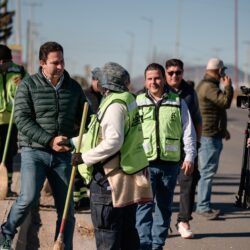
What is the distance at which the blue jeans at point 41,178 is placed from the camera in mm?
5961

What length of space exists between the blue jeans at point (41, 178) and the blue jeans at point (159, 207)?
78cm

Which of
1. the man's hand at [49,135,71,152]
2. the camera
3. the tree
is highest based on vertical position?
the tree

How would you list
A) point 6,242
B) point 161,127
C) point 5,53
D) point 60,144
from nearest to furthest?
point 60,144, point 6,242, point 161,127, point 5,53

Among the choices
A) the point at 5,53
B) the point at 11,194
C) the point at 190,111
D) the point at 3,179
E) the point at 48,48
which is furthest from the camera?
the point at 11,194

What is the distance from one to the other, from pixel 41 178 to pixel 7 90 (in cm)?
379

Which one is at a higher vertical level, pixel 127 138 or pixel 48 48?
pixel 48 48

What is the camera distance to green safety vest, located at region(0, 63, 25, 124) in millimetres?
9508

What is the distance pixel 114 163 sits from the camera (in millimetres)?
5137

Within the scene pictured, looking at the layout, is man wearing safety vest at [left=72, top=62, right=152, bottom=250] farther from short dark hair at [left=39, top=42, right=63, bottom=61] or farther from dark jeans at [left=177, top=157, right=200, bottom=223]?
dark jeans at [left=177, top=157, right=200, bottom=223]

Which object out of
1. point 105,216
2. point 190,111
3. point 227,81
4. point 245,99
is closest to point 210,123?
point 227,81

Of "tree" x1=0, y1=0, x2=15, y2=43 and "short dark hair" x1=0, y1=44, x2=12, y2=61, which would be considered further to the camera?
"tree" x1=0, y1=0, x2=15, y2=43

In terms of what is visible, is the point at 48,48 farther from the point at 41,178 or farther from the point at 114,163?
the point at 114,163

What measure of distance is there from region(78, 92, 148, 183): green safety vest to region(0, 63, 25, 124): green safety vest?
14.8ft

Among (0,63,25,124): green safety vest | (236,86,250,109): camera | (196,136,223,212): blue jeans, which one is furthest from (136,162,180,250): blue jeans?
(0,63,25,124): green safety vest
